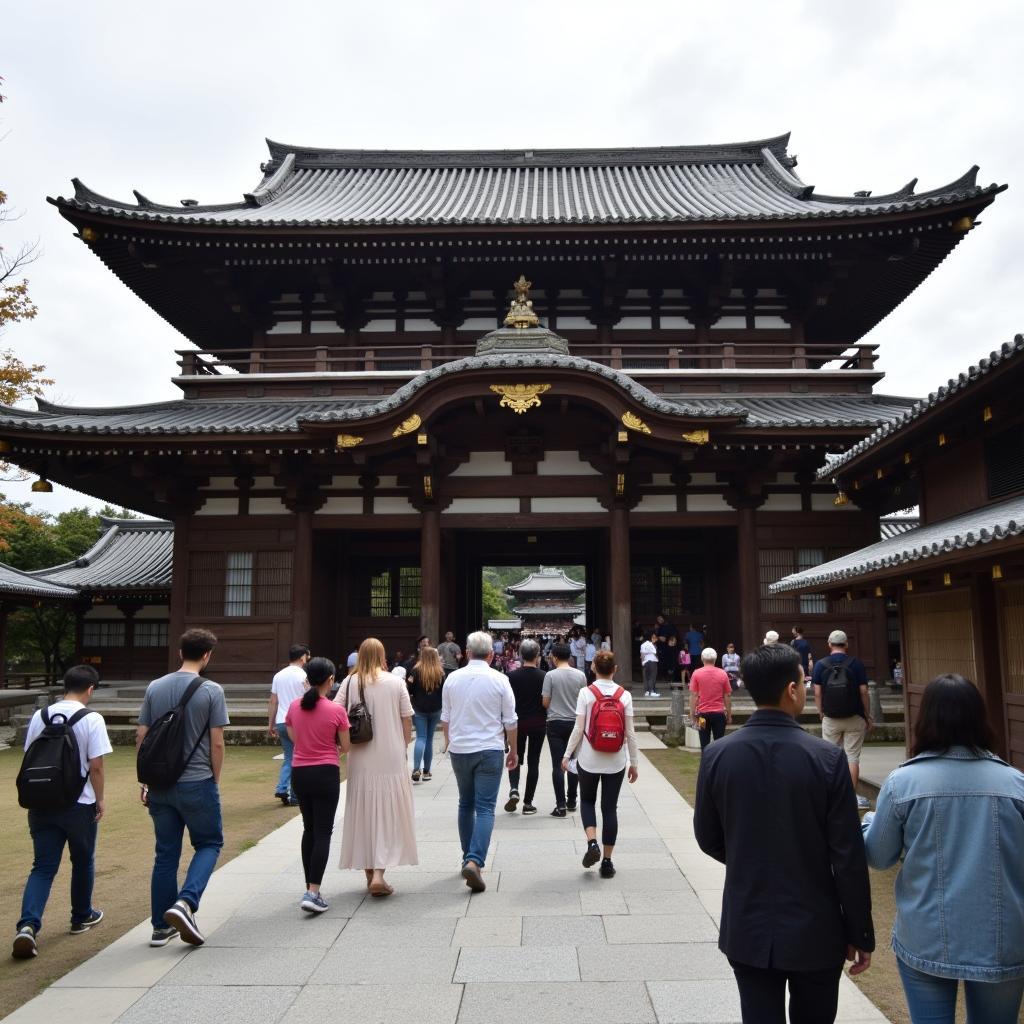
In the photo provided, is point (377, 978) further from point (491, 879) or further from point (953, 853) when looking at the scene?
point (953, 853)

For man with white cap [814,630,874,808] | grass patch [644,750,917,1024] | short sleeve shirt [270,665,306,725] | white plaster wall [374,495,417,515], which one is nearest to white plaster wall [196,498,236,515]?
white plaster wall [374,495,417,515]

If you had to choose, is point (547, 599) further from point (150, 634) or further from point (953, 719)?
point (953, 719)

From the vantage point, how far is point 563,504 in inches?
626

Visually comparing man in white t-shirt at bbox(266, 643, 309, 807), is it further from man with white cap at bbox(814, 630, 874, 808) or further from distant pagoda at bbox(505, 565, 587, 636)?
distant pagoda at bbox(505, 565, 587, 636)

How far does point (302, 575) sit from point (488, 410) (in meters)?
4.65

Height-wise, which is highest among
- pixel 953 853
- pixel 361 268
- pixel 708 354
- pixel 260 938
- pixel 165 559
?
pixel 361 268

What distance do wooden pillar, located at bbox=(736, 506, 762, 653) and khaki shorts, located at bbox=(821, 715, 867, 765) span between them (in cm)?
642

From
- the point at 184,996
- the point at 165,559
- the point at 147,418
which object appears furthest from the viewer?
the point at 165,559

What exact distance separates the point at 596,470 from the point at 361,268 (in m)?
6.38

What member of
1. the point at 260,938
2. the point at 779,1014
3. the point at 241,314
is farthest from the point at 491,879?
the point at 241,314

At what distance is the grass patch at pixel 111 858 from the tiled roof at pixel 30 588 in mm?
9353

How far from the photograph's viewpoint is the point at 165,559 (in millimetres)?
23672

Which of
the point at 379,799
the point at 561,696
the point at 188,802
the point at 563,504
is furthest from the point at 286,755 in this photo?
the point at 563,504

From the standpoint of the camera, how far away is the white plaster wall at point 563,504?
15859 mm
